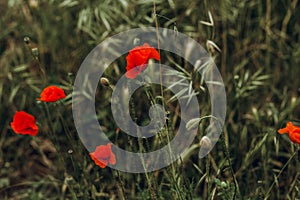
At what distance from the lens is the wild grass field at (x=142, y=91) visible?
1.60 meters

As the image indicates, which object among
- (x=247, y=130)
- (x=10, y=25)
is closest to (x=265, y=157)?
(x=247, y=130)

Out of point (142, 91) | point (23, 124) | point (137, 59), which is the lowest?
point (142, 91)

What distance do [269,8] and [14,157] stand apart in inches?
46.6

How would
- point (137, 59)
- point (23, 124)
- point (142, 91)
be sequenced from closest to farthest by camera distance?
point (137, 59) → point (23, 124) → point (142, 91)

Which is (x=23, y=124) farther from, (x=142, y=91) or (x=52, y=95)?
(x=142, y=91)

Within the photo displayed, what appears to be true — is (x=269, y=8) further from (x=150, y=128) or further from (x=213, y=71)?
(x=150, y=128)

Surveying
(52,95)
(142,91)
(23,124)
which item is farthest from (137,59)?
(142,91)

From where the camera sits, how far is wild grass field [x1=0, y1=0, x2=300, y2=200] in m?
1.60

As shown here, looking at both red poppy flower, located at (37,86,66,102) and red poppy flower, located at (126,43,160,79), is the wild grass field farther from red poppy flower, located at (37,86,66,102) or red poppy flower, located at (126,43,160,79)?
red poppy flower, located at (126,43,160,79)

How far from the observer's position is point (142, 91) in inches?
69.6

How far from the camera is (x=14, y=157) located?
189 centimetres

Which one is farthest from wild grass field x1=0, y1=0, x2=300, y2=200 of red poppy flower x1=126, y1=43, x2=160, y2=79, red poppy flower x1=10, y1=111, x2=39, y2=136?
red poppy flower x1=126, y1=43, x2=160, y2=79

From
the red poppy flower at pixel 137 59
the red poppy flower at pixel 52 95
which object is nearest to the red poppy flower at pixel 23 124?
the red poppy flower at pixel 52 95

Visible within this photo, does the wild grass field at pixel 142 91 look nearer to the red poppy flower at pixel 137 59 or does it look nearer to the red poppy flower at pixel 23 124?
the red poppy flower at pixel 23 124
